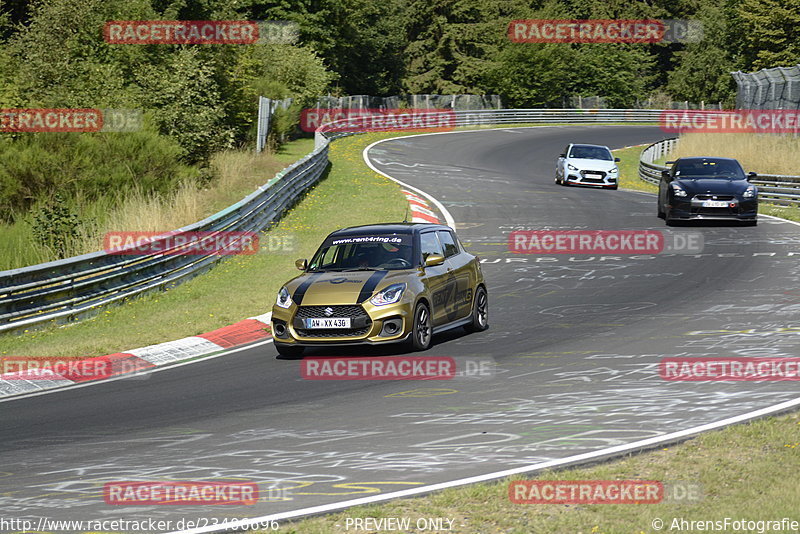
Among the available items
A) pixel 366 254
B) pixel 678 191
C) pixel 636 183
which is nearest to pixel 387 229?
pixel 366 254

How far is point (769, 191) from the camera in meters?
31.1

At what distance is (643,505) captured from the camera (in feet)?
20.5

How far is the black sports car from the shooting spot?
24.5 metres

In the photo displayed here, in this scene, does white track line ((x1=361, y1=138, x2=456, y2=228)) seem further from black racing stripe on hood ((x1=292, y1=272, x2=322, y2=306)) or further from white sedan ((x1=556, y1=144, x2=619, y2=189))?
black racing stripe on hood ((x1=292, y1=272, x2=322, y2=306))

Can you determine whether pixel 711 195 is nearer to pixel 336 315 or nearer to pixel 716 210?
pixel 716 210

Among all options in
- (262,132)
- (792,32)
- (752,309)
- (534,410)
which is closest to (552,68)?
(792,32)

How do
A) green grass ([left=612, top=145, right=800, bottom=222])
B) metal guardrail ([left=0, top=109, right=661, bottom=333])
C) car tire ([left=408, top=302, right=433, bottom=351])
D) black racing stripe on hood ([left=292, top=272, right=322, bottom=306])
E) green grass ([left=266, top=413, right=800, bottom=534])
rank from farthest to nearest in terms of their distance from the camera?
green grass ([left=612, top=145, right=800, bottom=222]) < metal guardrail ([left=0, top=109, right=661, bottom=333]) < black racing stripe on hood ([left=292, top=272, right=322, bottom=306]) < car tire ([left=408, top=302, right=433, bottom=351]) < green grass ([left=266, top=413, right=800, bottom=534])

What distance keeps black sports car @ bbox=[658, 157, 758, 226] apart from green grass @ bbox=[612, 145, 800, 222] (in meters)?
2.88

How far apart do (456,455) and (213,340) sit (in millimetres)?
7204

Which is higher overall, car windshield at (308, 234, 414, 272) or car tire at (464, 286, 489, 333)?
car windshield at (308, 234, 414, 272)

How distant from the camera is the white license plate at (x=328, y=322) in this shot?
12.2 meters

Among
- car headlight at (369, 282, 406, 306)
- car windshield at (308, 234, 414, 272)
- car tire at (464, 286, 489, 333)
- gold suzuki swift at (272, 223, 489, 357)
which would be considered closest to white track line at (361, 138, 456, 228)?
car tire at (464, 286, 489, 333)

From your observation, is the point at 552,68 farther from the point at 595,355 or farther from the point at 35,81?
the point at 595,355

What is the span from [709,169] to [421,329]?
15140mm
